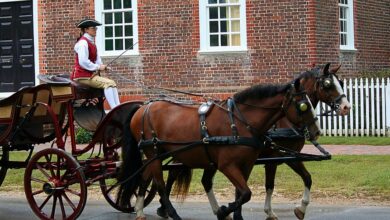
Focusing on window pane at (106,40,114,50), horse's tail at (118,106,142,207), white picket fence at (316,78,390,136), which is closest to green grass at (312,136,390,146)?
white picket fence at (316,78,390,136)

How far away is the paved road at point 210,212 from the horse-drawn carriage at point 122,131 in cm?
33

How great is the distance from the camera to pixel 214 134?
8109 millimetres

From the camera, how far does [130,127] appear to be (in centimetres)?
912

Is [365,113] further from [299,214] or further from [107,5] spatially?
[299,214]

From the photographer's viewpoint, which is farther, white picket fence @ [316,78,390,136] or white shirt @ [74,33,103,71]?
white picket fence @ [316,78,390,136]

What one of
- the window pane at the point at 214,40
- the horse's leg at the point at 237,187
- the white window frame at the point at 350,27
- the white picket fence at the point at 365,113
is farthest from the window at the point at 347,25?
the horse's leg at the point at 237,187

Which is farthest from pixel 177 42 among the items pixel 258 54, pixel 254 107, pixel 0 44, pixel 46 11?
pixel 254 107

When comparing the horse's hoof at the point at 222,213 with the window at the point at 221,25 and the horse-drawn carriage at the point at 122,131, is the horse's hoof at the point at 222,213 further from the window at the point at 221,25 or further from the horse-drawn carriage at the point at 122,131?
the window at the point at 221,25

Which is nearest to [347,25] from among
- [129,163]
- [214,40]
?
[214,40]

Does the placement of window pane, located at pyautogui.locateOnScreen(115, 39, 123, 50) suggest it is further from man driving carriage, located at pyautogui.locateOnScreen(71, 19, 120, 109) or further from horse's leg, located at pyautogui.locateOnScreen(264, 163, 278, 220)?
horse's leg, located at pyautogui.locateOnScreen(264, 163, 278, 220)

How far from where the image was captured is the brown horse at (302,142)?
794cm

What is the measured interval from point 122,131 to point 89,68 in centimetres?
96

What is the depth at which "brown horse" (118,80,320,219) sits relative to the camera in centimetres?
782

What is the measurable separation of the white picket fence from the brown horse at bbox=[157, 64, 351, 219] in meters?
9.59
